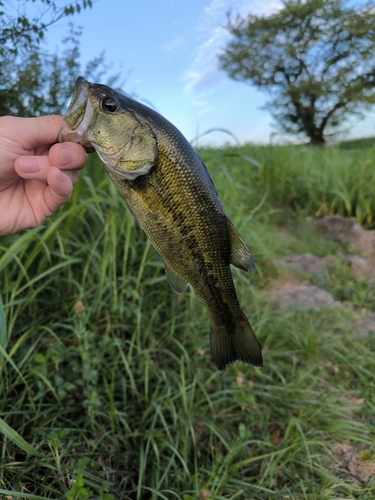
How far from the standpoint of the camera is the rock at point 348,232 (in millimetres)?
4656

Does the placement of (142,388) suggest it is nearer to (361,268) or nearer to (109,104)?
(109,104)

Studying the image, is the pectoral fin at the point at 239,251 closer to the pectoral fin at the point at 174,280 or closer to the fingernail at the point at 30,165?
the pectoral fin at the point at 174,280

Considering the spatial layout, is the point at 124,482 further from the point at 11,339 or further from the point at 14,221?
the point at 14,221

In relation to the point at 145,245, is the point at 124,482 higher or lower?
lower

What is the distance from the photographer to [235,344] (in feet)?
4.13

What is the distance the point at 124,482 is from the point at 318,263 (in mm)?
3160

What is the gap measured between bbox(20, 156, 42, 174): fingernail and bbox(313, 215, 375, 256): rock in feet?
13.4

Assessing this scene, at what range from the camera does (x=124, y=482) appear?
1677 mm

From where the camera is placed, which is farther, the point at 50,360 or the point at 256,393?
the point at 256,393

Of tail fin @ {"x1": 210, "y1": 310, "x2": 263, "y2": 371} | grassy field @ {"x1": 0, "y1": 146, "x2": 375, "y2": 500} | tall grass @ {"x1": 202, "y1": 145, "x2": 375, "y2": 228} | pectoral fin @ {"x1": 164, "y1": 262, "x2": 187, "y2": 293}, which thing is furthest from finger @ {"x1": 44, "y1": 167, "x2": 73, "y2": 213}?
tall grass @ {"x1": 202, "y1": 145, "x2": 375, "y2": 228}

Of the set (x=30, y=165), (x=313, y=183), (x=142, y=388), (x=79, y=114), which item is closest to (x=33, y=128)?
(x=30, y=165)

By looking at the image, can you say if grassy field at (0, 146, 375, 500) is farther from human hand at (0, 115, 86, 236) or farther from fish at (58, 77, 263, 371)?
fish at (58, 77, 263, 371)

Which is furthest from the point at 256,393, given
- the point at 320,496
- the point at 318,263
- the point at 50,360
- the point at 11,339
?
the point at 318,263

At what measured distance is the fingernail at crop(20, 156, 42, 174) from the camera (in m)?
1.26
